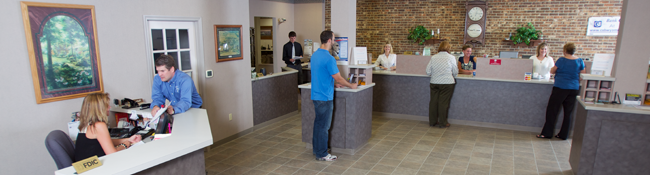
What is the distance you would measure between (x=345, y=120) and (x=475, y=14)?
569 centimetres

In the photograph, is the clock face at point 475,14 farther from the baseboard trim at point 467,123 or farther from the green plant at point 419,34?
Answer: the baseboard trim at point 467,123

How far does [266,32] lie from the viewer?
9758 mm

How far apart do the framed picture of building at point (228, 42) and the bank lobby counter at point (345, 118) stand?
3.94ft

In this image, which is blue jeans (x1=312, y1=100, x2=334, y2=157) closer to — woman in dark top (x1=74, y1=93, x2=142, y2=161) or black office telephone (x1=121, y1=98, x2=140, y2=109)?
black office telephone (x1=121, y1=98, x2=140, y2=109)

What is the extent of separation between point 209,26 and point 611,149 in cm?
450

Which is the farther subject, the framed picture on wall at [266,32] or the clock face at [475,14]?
the framed picture on wall at [266,32]

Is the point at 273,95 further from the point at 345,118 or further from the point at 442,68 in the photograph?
the point at 442,68

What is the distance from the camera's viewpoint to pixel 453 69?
5633 mm

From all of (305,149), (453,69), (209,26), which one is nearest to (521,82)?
(453,69)

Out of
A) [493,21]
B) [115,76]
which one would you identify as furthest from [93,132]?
[493,21]

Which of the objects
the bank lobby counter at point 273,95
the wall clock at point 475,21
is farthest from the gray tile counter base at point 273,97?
the wall clock at point 475,21

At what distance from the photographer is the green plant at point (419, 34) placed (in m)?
9.06

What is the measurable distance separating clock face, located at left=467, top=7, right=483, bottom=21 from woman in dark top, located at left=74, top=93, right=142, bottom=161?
8041mm

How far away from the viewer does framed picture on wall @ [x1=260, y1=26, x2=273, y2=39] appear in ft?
31.7
